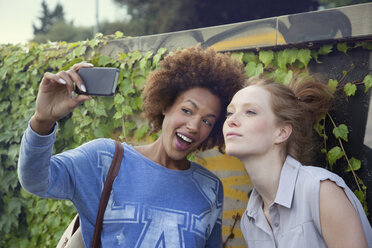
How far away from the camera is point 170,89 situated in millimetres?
2666

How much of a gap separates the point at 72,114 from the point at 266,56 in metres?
2.02

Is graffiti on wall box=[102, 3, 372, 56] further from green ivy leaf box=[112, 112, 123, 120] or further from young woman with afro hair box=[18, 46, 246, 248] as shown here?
green ivy leaf box=[112, 112, 123, 120]

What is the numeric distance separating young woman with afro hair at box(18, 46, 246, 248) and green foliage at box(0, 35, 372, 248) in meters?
0.49

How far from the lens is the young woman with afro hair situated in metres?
1.93

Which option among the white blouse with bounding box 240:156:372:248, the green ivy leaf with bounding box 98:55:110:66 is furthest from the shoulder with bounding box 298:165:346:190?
the green ivy leaf with bounding box 98:55:110:66

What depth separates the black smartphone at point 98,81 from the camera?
1919 millimetres

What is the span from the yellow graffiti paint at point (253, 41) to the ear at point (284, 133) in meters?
0.80

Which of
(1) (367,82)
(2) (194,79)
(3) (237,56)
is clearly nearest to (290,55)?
(3) (237,56)

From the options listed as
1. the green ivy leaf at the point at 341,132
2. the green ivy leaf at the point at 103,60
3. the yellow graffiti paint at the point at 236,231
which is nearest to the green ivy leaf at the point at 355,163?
the green ivy leaf at the point at 341,132

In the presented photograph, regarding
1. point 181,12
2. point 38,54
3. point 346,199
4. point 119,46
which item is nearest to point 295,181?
point 346,199

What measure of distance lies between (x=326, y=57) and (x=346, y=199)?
114cm

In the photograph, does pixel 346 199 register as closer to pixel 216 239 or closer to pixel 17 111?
pixel 216 239

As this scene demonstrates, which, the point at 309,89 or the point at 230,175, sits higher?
the point at 309,89

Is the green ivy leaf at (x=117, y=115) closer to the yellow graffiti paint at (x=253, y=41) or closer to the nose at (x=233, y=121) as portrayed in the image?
the yellow graffiti paint at (x=253, y=41)
